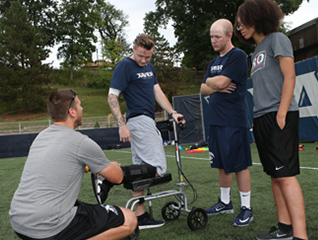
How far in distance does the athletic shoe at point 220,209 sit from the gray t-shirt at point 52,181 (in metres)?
1.76

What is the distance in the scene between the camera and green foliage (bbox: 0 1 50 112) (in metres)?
37.0

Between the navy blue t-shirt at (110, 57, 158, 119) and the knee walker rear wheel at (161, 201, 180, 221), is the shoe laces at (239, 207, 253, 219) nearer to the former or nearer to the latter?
the knee walker rear wheel at (161, 201, 180, 221)

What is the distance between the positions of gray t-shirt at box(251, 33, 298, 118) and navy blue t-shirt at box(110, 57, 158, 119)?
121cm

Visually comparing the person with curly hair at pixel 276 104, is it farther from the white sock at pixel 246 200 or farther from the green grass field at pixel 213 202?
the white sock at pixel 246 200

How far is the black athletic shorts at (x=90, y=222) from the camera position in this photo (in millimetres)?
2158

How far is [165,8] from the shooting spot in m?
32.0

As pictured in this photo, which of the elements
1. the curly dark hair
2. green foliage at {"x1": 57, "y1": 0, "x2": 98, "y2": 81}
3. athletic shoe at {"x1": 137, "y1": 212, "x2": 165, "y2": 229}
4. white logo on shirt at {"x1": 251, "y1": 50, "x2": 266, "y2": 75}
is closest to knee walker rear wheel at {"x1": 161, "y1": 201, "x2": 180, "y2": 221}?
athletic shoe at {"x1": 137, "y1": 212, "x2": 165, "y2": 229}

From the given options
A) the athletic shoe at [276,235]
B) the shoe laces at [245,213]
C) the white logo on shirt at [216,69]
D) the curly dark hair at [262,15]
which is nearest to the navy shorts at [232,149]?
the shoe laces at [245,213]

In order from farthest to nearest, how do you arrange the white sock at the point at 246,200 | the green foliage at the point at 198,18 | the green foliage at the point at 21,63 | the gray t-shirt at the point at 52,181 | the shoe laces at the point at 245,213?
1. the green foliage at the point at 21,63
2. the green foliage at the point at 198,18
3. the white sock at the point at 246,200
4. the shoe laces at the point at 245,213
5. the gray t-shirt at the point at 52,181

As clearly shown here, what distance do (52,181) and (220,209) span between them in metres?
2.12

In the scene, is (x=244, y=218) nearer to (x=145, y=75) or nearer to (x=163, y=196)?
(x=163, y=196)

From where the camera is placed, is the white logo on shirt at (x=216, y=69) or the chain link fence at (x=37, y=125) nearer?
the white logo on shirt at (x=216, y=69)

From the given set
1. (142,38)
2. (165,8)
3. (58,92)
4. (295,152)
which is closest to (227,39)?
(142,38)

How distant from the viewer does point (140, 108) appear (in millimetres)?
3350
